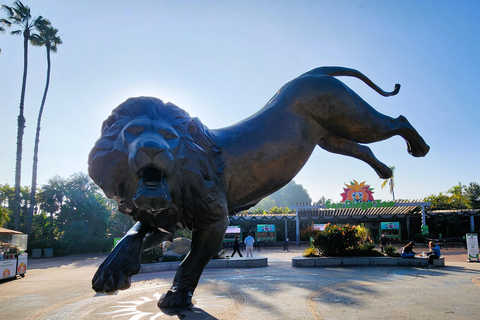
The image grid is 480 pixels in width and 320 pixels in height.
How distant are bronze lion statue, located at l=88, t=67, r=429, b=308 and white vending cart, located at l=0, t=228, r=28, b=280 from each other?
400 inches

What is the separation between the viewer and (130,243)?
2863mm

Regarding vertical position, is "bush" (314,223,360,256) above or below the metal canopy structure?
below

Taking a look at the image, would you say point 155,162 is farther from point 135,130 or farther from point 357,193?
point 357,193

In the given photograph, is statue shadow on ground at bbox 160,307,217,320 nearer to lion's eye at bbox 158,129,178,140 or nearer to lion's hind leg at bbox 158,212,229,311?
lion's hind leg at bbox 158,212,229,311

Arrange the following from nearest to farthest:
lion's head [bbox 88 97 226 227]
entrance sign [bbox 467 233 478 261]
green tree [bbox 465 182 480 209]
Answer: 1. lion's head [bbox 88 97 226 227]
2. entrance sign [bbox 467 233 478 261]
3. green tree [bbox 465 182 480 209]

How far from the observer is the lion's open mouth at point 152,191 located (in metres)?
2.39

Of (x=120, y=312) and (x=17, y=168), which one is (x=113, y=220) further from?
(x=120, y=312)

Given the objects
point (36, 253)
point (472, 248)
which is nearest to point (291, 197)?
point (36, 253)

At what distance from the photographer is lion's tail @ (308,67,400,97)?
4215 millimetres

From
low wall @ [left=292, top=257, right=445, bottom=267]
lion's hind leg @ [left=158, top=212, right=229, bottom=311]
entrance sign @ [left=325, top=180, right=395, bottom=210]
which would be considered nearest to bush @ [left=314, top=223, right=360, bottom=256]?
low wall @ [left=292, top=257, right=445, bottom=267]

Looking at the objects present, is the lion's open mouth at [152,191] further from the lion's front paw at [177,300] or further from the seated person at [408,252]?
the seated person at [408,252]

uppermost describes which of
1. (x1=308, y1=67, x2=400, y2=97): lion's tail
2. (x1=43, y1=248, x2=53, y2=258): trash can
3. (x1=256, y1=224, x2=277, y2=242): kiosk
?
(x1=308, y1=67, x2=400, y2=97): lion's tail

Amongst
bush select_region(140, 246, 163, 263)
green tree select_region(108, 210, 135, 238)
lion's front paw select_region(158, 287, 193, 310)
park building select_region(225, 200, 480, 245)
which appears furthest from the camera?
green tree select_region(108, 210, 135, 238)

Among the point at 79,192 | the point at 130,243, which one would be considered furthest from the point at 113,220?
the point at 130,243
